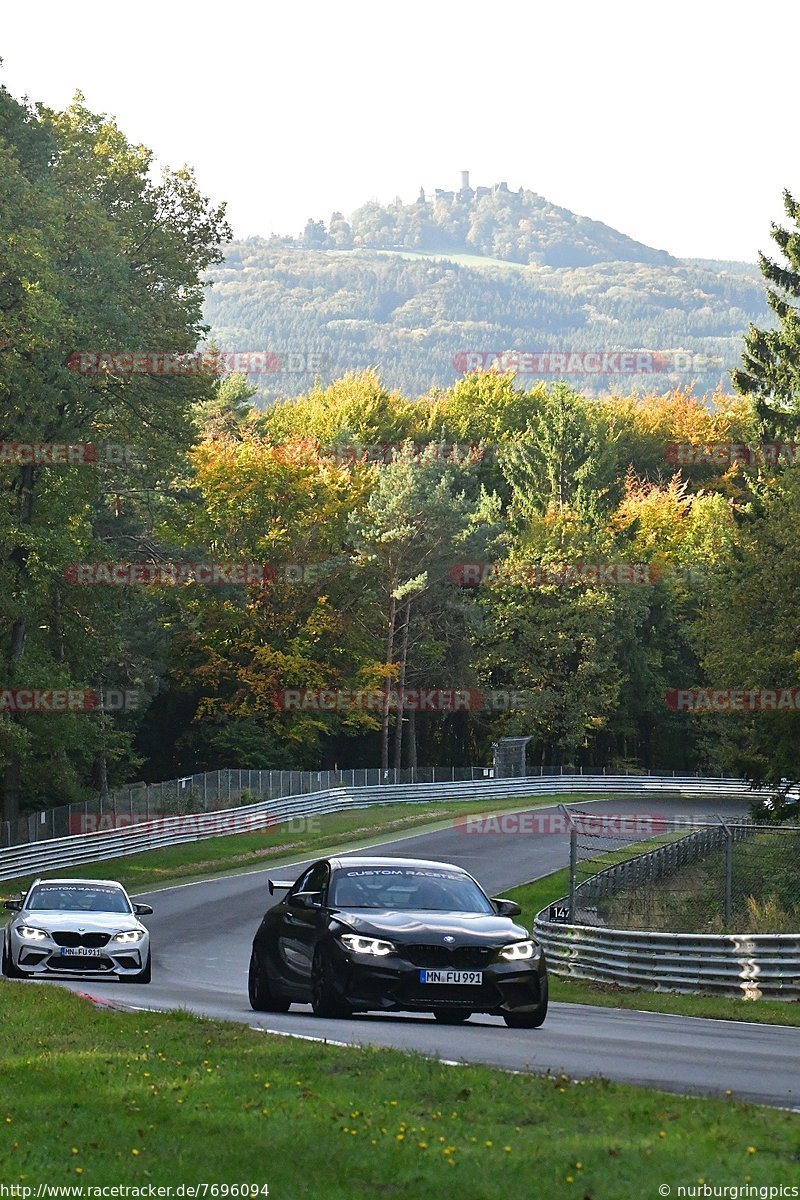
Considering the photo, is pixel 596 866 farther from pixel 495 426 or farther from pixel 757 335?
pixel 495 426

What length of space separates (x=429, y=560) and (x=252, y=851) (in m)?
29.7

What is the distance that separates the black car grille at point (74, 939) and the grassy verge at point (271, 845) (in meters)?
22.1

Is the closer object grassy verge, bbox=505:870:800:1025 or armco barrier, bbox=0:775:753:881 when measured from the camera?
grassy verge, bbox=505:870:800:1025

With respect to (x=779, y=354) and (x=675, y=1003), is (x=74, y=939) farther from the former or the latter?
(x=779, y=354)

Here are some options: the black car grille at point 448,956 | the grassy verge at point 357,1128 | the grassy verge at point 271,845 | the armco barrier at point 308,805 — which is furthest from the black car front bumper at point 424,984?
the armco barrier at point 308,805

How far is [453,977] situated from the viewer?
48.7 feet

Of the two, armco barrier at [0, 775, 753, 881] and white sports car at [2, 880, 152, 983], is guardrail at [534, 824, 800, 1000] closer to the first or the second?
white sports car at [2, 880, 152, 983]

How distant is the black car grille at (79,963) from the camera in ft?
71.9

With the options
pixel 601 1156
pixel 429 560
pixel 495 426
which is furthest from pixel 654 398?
pixel 601 1156

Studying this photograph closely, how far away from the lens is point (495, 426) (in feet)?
354

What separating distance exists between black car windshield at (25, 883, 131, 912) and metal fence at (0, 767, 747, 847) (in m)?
25.4

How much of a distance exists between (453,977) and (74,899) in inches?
376

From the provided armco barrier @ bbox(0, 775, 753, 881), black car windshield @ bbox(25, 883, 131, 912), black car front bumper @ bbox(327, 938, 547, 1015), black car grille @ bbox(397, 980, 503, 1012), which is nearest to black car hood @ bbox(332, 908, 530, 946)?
black car front bumper @ bbox(327, 938, 547, 1015)

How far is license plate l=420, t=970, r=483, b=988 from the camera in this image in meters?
14.8
